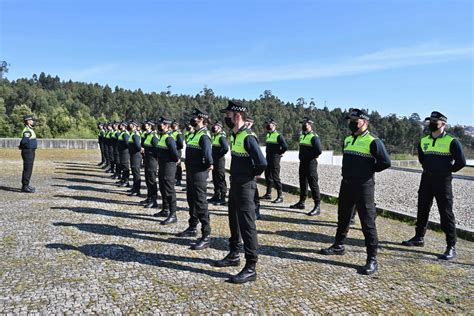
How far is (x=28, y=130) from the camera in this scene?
10.7m

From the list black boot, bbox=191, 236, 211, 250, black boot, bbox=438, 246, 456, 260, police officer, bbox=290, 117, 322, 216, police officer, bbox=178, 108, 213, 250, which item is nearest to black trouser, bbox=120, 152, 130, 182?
police officer, bbox=290, 117, 322, 216

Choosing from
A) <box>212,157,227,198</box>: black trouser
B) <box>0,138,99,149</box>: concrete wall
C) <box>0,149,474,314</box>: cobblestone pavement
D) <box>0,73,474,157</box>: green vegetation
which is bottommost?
<box>0,149,474,314</box>: cobblestone pavement

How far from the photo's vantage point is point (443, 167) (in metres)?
6.09

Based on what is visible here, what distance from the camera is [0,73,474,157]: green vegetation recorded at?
232 feet

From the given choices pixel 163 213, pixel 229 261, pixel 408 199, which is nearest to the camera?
pixel 229 261

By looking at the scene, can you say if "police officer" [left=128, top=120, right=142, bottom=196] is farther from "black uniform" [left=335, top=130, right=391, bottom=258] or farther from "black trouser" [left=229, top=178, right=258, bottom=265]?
"black uniform" [left=335, top=130, right=391, bottom=258]

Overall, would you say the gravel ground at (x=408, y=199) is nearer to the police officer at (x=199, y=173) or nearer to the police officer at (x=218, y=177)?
the police officer at (x=218, y=177)

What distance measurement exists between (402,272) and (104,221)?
17.1 feet

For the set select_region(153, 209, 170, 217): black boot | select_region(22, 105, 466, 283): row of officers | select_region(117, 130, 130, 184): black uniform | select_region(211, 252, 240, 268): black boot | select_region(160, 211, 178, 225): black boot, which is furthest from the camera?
select_region(117, 130, 130, 184): black uniform

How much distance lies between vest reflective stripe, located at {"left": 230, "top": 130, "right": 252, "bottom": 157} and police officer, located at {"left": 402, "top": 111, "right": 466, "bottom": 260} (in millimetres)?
3051

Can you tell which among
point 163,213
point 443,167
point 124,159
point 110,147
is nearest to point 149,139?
point 163,213

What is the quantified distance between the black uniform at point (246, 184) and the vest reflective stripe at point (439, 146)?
2.92m

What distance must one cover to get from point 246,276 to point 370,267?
167 cm

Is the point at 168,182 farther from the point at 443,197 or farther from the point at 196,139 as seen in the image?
the point at 443,197
